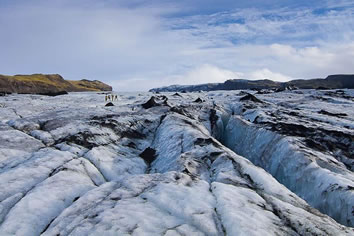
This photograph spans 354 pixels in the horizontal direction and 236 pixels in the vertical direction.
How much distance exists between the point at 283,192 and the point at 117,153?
344 inches

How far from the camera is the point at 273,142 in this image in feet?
52.7

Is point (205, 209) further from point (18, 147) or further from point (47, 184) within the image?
point (18, 147)

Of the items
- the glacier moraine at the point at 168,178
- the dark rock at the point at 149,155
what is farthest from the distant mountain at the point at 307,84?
the dark rock at the point at 149,155

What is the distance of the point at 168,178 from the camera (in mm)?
9664

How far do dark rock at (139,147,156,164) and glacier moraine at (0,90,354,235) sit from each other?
59mm

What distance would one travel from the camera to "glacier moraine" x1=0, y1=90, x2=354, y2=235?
7.48m

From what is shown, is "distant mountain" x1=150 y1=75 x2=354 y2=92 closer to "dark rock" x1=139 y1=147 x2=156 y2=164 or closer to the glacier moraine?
the glacier moraine

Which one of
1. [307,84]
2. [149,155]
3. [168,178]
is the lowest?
[149,155]

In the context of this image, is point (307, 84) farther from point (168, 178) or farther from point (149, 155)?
point (168, 178)

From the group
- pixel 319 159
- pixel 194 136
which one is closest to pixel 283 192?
pixel 319 159

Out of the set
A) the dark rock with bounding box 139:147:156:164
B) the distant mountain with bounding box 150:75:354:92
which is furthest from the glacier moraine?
the distant mountain with bounding box 150:75:354:92

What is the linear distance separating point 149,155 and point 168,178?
18.7ft

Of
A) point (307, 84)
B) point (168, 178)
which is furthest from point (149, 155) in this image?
point (307, 84)

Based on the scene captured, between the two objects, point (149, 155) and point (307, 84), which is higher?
point (307, 84)
